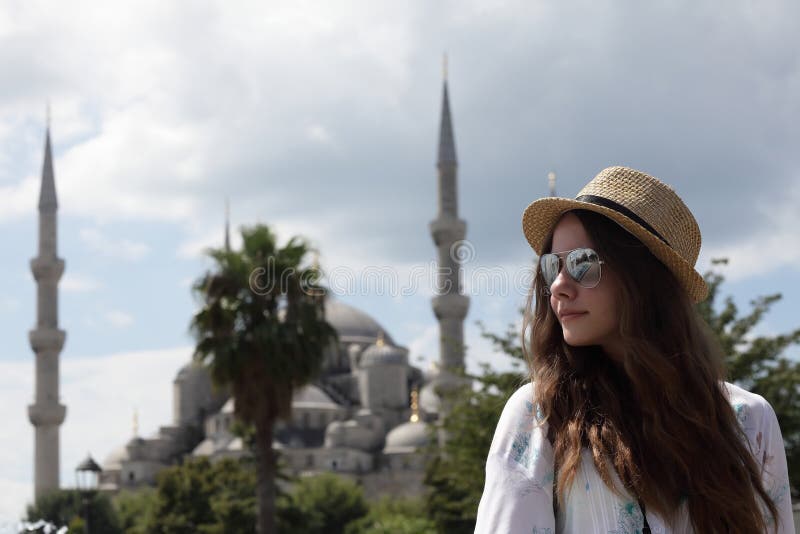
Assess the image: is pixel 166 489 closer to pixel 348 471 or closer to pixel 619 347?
pixel 348 471

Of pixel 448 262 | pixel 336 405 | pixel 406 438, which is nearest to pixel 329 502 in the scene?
pixel 448 262

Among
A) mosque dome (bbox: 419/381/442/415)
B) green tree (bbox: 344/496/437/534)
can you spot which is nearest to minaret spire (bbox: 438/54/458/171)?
green tree (bbox: 344/496/437/534)

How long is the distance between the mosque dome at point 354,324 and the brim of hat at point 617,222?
250 feet

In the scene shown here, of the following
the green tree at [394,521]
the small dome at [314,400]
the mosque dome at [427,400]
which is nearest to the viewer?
the green tree at [394,521]

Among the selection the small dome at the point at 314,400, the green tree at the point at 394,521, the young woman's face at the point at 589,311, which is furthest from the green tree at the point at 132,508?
the young woman's face at the point at 589,311

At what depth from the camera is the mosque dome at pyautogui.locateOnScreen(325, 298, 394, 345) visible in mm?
79312

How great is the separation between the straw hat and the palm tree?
58.3 ft

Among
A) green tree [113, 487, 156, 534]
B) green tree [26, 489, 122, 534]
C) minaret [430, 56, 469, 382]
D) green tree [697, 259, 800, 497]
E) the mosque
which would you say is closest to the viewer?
green tree [697, 259, 800, 497]

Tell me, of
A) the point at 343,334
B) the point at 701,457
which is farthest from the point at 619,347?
the point at 343,334

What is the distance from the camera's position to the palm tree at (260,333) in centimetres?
1981

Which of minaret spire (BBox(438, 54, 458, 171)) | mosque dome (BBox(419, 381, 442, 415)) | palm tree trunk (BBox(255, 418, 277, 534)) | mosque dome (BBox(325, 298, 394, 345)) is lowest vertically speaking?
palm tree trunk (BBox(255, 418, 277, 534))

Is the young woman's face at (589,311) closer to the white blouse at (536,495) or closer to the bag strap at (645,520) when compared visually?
the white blouse at (536,495)

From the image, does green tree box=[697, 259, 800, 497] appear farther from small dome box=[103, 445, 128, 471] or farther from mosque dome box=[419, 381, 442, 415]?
small dome box=[103, 445, 128, 471]

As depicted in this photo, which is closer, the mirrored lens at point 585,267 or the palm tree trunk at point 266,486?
the mirrored lens at point 585,267
